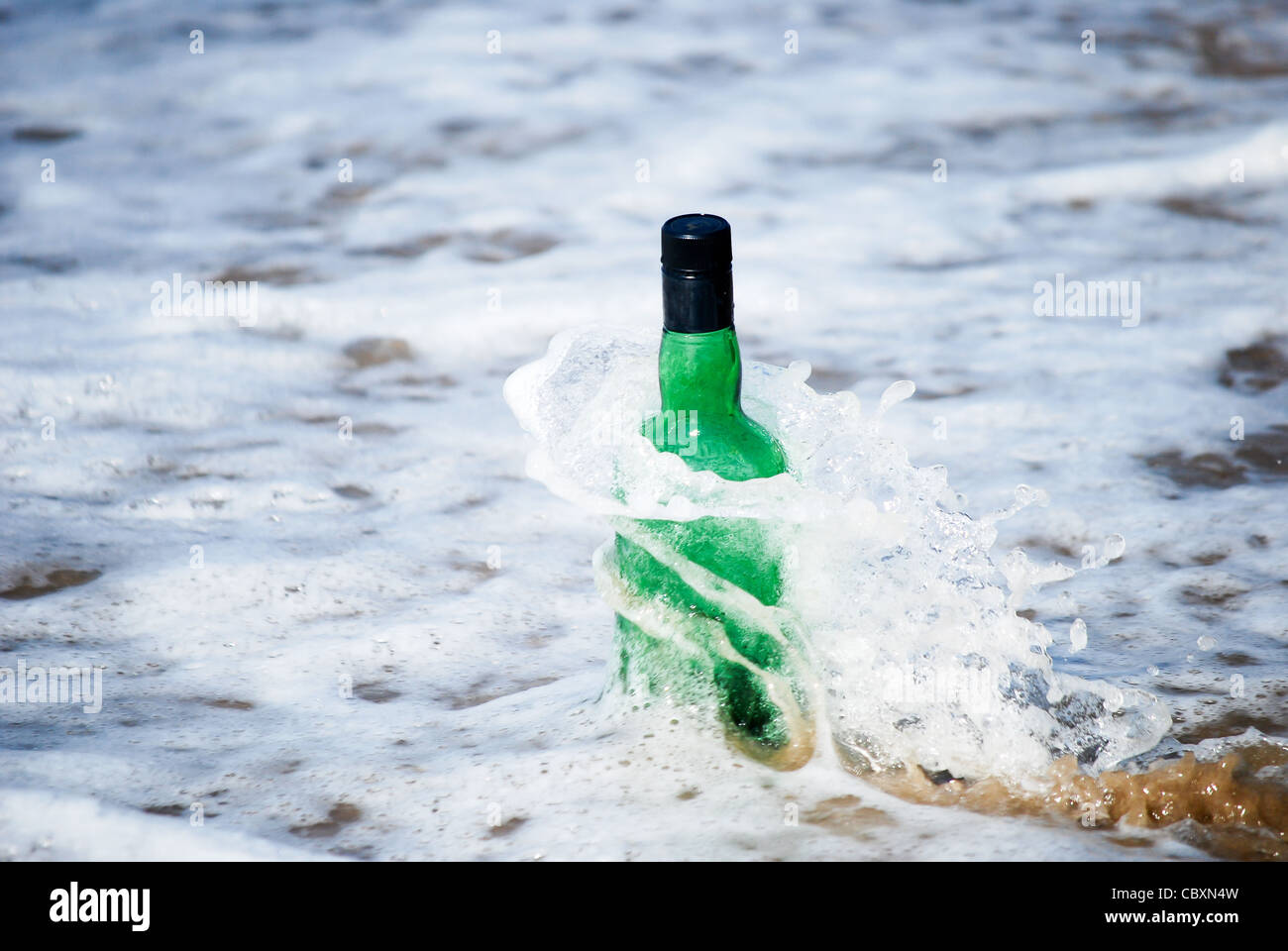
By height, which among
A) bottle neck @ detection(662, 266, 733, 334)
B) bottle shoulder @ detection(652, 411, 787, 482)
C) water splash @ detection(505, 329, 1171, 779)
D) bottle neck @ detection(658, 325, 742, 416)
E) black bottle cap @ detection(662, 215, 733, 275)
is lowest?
water splash @ detection(505, 329, 1171, 779)

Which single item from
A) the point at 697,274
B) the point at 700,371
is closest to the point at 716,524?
the point at 700,371

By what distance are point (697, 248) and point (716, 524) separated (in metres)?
0.36

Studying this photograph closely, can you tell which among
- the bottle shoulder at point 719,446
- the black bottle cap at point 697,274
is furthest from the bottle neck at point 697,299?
the bottle shoulder at point 719,446

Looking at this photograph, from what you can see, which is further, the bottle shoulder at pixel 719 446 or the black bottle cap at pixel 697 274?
the bottle shoulder at pixel 719 446

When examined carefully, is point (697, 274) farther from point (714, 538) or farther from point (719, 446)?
point (714, 538)

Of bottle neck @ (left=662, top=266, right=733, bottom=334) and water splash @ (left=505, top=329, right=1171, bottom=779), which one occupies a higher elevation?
bottle neck @ (left=662, top=266, right=733, bottom=334)

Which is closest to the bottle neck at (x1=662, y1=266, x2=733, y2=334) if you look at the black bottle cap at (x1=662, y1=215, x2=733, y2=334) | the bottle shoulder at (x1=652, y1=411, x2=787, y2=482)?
the black bottle cap at (x1=662, y1=215, x2=733, y2=334)

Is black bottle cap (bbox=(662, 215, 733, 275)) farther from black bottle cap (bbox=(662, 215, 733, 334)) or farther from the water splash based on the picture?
the water splash

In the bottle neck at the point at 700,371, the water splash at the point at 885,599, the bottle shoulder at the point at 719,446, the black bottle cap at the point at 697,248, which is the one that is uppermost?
the black bottle cap at the point at 697,248

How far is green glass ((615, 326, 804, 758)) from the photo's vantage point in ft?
5.16

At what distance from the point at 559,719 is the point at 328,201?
298cm

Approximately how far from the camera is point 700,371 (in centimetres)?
157

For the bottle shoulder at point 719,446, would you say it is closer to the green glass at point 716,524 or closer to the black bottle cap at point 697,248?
the green glass at point 716,524

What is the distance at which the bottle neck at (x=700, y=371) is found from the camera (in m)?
1.55
